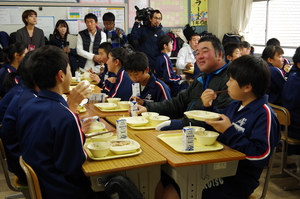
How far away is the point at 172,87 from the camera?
5.07m

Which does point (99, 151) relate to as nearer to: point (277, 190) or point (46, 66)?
point (46, 66)

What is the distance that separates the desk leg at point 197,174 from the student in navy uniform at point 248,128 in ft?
0.38

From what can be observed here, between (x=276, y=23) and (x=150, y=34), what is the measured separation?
3010 millimetres

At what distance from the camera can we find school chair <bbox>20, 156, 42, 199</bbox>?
156 cm

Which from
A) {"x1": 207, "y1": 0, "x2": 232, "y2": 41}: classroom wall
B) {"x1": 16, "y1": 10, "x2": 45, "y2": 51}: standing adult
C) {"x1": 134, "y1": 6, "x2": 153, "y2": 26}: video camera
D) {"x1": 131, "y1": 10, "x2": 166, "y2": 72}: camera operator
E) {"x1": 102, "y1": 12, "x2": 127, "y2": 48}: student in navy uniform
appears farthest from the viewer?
{"x1": 207, "y1": 0, "x2": 232, "y2": 41}: classroom wall

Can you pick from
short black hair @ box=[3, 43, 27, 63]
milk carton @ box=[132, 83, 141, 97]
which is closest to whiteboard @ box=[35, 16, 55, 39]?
short black hair @ box=[3, 43, 27, 63]

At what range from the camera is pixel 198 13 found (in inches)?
325

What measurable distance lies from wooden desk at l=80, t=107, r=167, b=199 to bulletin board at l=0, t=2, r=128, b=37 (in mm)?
5332

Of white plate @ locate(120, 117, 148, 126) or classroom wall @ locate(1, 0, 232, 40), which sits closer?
white plate @ locate(120, 117, 148, 126)

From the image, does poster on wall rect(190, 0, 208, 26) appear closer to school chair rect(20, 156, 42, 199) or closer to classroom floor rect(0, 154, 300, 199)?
classroom floor rect(0, 154, 300, 199)

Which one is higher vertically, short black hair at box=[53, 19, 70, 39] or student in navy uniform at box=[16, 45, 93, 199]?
short black hair at box=[53, 19, 70, 39]

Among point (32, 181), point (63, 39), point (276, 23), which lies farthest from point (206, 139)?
point (276, 23)

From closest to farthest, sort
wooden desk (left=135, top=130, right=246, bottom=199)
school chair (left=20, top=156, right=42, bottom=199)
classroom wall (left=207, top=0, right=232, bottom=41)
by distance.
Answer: school chair (left=20, top=156, right=42, bottom=199)
wooden desk (left=135, top=130, right=246, bottom=199)
classroom wall (left=207, top=0, right=232, bottom=41)

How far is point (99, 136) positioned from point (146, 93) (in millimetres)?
1135
